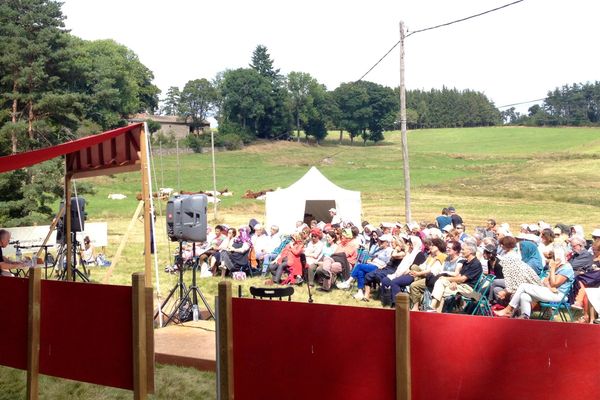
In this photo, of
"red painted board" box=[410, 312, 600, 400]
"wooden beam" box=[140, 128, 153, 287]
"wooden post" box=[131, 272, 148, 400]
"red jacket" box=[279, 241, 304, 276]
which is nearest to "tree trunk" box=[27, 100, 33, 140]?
"red jacket" box=[279, 241, 304, 276]

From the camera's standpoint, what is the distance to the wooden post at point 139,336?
4027 mm

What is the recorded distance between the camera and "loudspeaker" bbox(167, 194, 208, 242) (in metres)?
8.30

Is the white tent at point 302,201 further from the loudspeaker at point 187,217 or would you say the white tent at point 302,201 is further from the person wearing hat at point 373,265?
the loudspeaker at point 187,217

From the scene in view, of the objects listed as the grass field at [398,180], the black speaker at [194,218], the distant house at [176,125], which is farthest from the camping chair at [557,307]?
the distant house at [176,125]

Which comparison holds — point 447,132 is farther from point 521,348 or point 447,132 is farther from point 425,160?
point 521,348

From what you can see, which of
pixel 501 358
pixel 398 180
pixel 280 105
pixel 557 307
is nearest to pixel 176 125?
pixel 280 105

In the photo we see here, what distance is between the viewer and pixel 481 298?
26.3 feet

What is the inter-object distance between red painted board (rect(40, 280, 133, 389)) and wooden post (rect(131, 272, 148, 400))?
68 millimetres

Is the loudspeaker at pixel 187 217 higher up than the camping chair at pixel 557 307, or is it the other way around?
the loudspeaker at pixel 187 217

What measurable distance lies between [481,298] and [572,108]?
93678 millimetres

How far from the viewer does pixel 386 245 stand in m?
10.9

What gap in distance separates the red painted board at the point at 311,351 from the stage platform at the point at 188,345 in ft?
7.22

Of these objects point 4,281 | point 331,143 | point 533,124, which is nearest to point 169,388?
point 4,281

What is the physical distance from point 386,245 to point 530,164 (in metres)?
45.8
